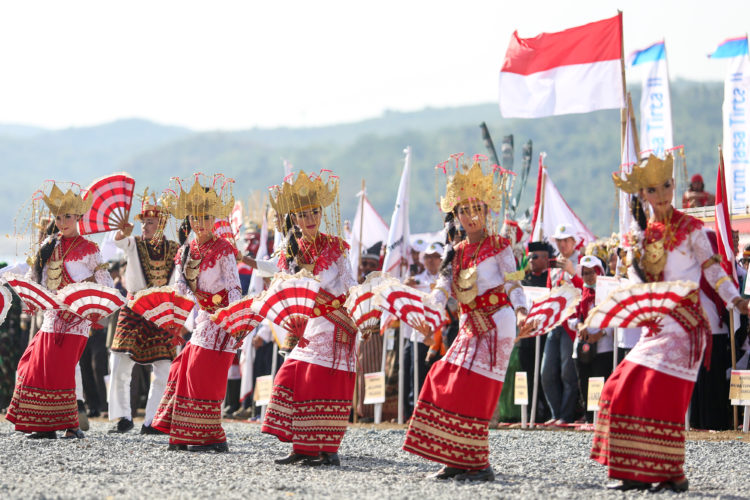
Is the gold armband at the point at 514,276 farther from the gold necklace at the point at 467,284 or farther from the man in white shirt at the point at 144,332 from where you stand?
the man in white shirt at the point at 144,332

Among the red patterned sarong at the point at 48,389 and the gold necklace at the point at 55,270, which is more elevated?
the gold necklace at the point at 55,270

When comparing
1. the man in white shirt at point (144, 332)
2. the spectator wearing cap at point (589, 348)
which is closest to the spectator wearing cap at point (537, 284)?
the spectator wearing cap at point (589, 348)

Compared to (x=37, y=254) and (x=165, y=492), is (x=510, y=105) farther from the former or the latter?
(x=165, y=492)

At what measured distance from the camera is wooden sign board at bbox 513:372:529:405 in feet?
34.2

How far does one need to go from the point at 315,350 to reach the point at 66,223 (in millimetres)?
3010

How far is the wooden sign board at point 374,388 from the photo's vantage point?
11.0 m

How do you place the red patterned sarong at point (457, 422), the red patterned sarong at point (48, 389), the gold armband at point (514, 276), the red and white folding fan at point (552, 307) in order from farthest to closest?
the red patterned sarong at point (48, 389) → the red and white folding fan at point (552, 307) → the gold armband at point (514, 276) → the red patterned sarong at point (457, 422)

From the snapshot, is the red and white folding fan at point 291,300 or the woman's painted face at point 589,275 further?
the woman's painted face at point 589,275

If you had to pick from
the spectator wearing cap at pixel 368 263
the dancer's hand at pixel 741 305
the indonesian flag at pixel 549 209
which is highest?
the indonesian flag at pixel 549 209

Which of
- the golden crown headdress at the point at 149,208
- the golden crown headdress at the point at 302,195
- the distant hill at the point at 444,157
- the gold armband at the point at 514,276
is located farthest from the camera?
the distant hill at the point at 444,157

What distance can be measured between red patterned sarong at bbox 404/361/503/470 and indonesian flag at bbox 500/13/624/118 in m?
6.19

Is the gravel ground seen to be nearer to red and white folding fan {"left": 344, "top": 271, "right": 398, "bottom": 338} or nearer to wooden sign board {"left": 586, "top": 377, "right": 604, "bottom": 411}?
wooden sign board {"left": 586, "top": 377, "right": 604, "bottom": 411}

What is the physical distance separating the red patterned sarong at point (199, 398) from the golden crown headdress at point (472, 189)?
94.1 inches

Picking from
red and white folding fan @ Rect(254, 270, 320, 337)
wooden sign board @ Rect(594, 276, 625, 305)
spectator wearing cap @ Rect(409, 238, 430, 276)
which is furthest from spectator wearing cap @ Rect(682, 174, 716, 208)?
red and white folding fan @ Rect(254, 270, 320, 337)
